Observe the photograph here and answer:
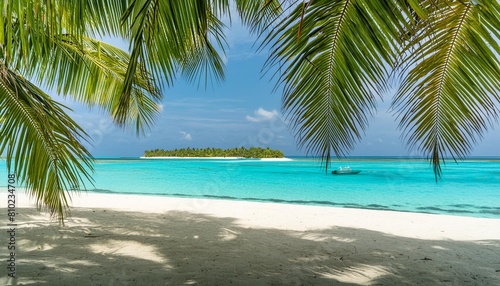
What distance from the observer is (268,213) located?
7.42 meters

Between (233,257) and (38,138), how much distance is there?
2071 mm

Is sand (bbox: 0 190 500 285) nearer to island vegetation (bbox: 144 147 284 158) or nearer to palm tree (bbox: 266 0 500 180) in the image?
palm tree (bbox: 266 0 500 180)

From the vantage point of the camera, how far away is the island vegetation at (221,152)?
5035 centimetres

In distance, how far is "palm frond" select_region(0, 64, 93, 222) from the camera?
2811mm

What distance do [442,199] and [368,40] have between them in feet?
59.2

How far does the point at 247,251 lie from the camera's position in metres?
4.14

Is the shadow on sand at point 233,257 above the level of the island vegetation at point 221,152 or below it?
below

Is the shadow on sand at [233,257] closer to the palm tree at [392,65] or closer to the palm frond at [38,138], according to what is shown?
the palm frond at [38,138]

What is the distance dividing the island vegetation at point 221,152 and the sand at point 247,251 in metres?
43.0

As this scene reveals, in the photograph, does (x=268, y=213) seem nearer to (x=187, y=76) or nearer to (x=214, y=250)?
(x=214, y=250)

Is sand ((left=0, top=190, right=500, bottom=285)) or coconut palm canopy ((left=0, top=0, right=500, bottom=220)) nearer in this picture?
coconut palm canopy ((left=0, top=0, right=500, bottom=220))

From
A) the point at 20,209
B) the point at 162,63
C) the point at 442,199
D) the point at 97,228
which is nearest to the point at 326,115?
the point at 162,63

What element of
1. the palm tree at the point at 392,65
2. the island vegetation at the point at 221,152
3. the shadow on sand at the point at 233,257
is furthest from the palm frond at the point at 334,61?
the island vegetation at the point at 221,152

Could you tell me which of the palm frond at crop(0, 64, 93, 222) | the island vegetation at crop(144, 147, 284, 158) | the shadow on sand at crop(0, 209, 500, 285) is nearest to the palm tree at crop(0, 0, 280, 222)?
the palm frond at crop(0, 64, 93, 222)
